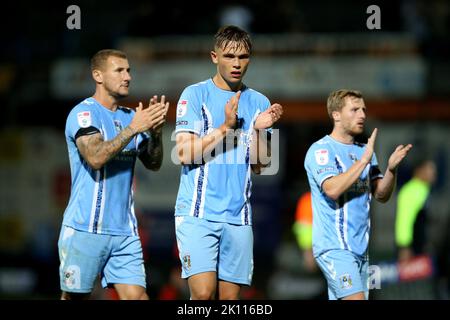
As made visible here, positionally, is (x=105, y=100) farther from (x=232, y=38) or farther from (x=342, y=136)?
(x=342, y=136)

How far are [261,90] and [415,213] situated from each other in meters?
4.72

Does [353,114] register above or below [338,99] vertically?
below

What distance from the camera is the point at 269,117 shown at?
7414mm

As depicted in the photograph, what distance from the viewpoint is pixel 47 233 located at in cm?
1805

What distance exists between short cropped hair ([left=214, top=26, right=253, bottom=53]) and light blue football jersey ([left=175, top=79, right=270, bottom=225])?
379 mm

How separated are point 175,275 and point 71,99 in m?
5.91

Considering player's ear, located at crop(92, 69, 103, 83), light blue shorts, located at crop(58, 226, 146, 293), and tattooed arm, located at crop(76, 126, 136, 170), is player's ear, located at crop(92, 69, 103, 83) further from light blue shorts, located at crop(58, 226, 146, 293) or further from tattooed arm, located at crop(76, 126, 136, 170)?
light blue shorts, located at crop(58, 226, 146, 293)

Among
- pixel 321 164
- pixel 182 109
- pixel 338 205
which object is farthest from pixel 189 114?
pixel 338 205

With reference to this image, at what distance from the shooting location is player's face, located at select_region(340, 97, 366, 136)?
8.13 meters

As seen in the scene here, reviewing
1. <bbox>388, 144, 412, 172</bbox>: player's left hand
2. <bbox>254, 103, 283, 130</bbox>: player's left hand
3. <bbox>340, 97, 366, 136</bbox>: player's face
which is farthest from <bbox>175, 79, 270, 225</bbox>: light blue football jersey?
<bbox>388, 144, 412, 172</bbox>: player's left hand

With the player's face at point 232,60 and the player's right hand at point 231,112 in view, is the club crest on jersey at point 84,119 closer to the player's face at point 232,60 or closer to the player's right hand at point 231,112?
the player's face at point 232,60

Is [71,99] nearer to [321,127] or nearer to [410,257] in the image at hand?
[321,127]

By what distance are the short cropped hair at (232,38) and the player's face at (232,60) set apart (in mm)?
22

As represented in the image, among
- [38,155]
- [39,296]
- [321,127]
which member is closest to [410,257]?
[321,127]
